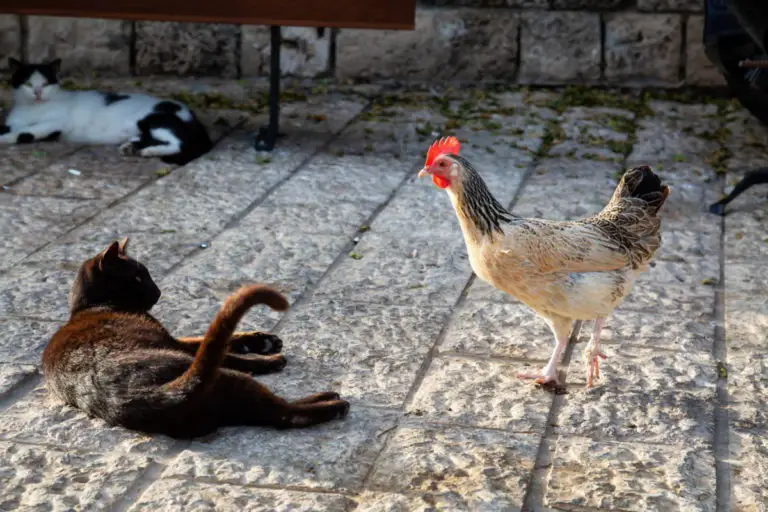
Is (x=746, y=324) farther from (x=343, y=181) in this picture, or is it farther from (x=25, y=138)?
(x=25, y=138)

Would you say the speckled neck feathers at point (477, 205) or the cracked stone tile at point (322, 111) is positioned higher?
the speckled neck feathers at point (477, 205)

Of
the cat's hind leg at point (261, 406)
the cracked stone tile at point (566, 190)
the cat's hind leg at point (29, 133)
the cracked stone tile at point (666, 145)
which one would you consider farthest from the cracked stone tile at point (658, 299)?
the cat's hind leg at point (29, 133)

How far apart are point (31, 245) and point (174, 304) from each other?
1.19m

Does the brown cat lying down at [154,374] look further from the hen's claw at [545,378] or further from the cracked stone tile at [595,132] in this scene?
the cracked stone tile at [595,132]

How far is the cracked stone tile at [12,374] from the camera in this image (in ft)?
13.1

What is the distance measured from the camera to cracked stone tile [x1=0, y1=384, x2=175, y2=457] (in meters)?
3.59

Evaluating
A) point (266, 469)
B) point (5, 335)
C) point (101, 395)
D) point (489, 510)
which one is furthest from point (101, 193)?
point (489, 510)

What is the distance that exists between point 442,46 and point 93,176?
3.59 metres

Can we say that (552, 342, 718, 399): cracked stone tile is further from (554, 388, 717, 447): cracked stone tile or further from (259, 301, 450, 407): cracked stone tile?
(259, 301, 450, 407): cracked stone tile

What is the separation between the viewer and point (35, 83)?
7574 mm

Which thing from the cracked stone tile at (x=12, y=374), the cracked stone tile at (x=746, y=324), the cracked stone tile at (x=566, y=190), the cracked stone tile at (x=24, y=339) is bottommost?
the cracked stone tile at (x=746, y=324)

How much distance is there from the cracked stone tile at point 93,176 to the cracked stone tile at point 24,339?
6.06 ft

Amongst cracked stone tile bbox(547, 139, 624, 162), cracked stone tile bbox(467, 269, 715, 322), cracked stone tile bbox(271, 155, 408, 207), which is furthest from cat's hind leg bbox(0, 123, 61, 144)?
cracked stone tile bbox(467, 269, 715, 322)

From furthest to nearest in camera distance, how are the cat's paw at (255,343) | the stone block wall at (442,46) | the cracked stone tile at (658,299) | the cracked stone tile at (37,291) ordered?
the stone block wall at (442,46), the cracked stone tile at (658,299), the cracked stone tile at (37,291), the cat's paw at (255,343)
